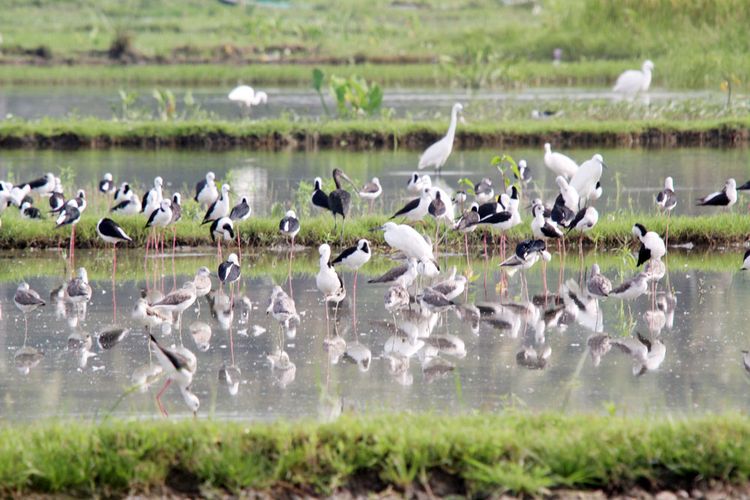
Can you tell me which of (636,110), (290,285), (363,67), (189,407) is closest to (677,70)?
(636,110)

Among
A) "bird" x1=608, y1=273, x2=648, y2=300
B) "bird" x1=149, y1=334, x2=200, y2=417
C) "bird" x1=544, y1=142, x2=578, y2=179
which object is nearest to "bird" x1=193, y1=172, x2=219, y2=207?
"bird" x1=544, y1=142, x2=578, y2=179

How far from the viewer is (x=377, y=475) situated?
23.7 ft

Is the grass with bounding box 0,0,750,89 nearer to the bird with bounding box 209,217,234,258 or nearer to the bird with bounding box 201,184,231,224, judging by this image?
the bird with bounding box 201,184,231,224

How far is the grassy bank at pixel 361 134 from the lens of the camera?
26.5m

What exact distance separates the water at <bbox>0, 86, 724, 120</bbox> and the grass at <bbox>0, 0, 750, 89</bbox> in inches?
33.9

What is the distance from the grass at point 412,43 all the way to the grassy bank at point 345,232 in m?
17.7

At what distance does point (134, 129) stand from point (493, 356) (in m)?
18.0

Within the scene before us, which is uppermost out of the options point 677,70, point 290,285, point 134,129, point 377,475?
point 677,70

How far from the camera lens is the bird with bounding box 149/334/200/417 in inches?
340

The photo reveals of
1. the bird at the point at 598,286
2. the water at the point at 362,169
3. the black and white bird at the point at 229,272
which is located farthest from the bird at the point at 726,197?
the black and white bird at the point at 229,272

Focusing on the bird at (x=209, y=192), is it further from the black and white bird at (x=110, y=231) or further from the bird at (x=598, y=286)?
the bird at (x=598, y=286)

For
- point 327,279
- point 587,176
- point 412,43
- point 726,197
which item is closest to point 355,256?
point 327,279

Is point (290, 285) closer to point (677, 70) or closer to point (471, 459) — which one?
point (471, 459)

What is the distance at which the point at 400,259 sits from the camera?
15.2 m
